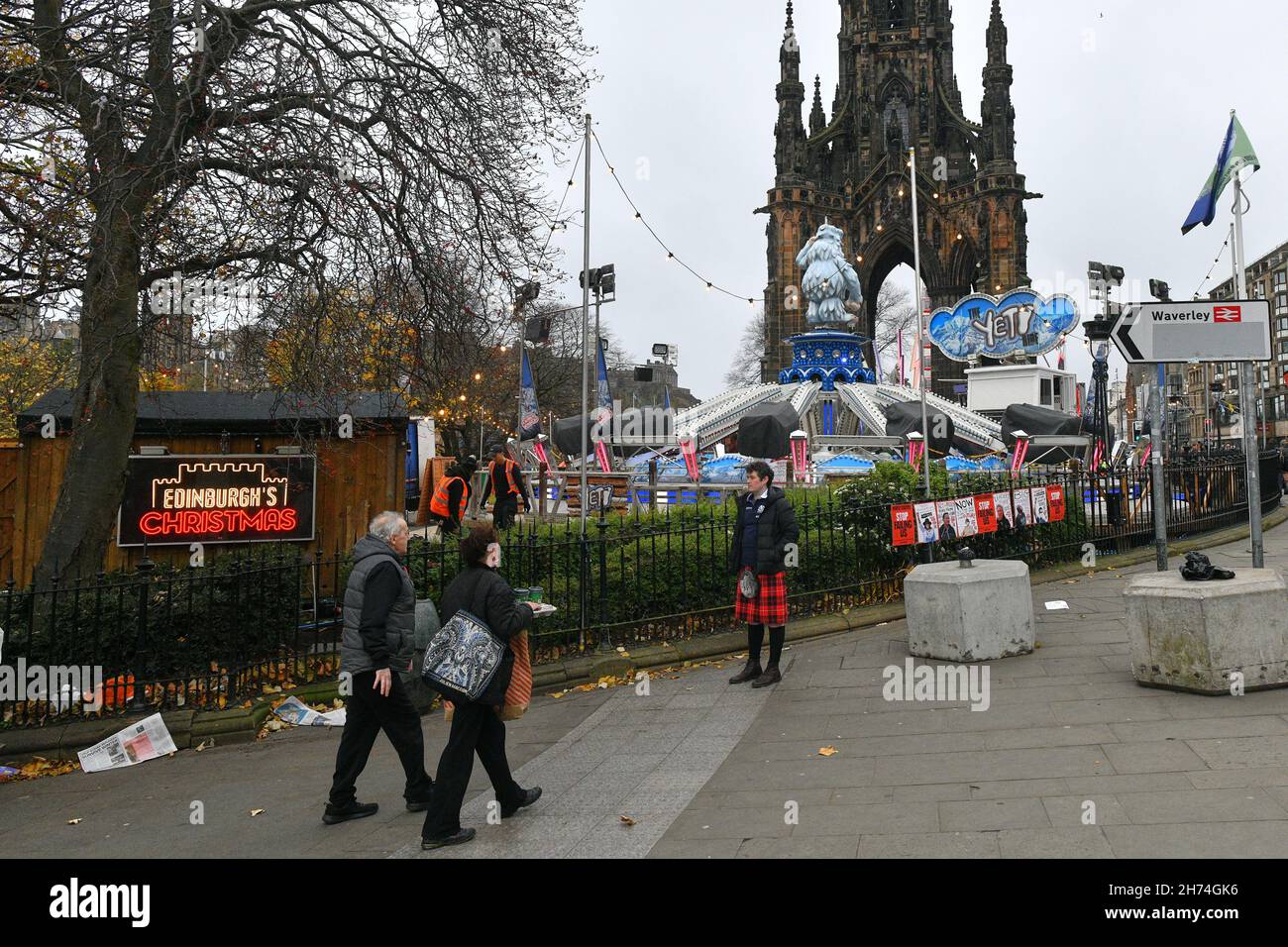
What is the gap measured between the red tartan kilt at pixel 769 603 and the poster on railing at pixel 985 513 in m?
4.13

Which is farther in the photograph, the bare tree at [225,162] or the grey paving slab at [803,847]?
the bare tree at [225,162]

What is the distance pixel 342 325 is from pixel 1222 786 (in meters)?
8.28

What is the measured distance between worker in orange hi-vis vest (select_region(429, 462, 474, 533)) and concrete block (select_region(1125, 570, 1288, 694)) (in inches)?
275

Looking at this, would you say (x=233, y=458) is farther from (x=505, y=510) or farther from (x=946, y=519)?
(x=946, y=519)

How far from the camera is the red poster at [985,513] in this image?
10.3m

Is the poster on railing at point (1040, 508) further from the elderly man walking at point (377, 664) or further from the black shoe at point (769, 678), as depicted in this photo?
the elderly man walking at point (377, 664)

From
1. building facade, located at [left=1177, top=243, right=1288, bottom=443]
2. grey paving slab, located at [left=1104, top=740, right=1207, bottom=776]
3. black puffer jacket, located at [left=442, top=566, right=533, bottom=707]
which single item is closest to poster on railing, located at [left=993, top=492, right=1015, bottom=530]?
grey paving slab, located at [left=1104, top=740, right=1207, bottom=776]

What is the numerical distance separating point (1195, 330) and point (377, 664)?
6.92 metres

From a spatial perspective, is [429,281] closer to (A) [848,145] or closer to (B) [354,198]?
(B) [354,198]

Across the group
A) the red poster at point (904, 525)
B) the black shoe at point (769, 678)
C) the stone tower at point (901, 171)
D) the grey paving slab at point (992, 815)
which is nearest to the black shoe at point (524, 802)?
the grey paving slab at point (992, 815)

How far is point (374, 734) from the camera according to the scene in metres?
5.23

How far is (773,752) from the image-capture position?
5.73 metres

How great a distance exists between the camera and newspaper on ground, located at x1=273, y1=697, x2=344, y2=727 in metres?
7.31

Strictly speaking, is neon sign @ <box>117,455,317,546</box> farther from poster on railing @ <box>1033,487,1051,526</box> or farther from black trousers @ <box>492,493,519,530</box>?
poster on railing @ <box>1033,487,1051,526</box>
